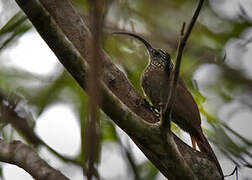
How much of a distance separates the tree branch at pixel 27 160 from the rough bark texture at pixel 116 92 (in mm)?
433

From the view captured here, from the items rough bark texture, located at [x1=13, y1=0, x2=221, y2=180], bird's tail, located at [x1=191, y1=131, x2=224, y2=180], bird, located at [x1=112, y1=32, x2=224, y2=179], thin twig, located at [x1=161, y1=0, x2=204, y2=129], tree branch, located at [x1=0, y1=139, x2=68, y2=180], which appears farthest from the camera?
bird, located at [x1=112, y1=32, x2=224, y2=179]

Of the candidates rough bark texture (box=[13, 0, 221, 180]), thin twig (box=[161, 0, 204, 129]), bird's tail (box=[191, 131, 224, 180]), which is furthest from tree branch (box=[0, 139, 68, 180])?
bird's tail (box=[191, 131, 224, 180])

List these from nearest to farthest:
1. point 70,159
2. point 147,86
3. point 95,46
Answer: point 95,46 → point 70,159 → point 147,86

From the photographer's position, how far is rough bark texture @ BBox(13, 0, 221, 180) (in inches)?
85.9

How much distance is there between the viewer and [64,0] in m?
3.07

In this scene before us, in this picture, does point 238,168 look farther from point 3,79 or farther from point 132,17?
point 3,79

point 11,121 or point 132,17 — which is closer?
point 11,121

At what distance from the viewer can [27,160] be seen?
2410 mm

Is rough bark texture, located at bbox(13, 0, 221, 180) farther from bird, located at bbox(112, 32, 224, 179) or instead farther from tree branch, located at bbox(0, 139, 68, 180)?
bird, located at bbox(112, 32, 224, 179)

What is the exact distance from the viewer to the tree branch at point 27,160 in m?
2.32

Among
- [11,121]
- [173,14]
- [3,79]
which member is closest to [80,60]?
[11,121]

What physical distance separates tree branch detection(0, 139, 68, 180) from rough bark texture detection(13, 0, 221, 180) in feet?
1.42

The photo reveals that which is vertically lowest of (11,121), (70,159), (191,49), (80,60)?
(191,49)

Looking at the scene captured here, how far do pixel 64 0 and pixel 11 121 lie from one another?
3.16ft
